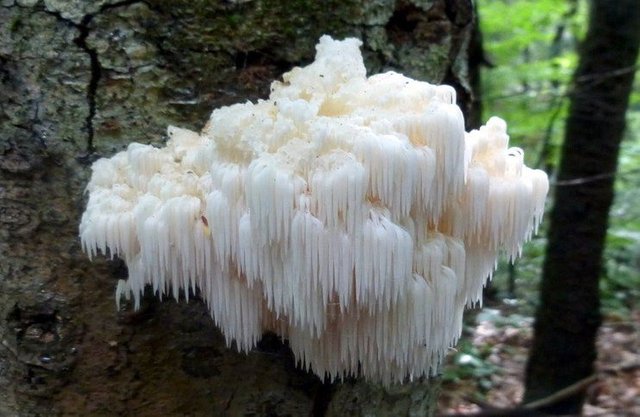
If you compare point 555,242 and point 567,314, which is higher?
point 555,242

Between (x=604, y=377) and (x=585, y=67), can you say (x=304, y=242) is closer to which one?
(x=585, y=67)

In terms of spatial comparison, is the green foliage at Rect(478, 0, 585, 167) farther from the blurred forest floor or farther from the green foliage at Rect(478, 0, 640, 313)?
the blurred forest floor

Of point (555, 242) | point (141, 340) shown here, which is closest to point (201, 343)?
point (141, 340)

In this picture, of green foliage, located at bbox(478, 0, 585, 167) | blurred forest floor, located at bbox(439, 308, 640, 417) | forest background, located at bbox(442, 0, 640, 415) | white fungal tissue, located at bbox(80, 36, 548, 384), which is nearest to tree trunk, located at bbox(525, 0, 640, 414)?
forest background, located at bbox(442, 0, 640, 415)

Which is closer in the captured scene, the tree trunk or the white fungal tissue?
the white fungal tissue

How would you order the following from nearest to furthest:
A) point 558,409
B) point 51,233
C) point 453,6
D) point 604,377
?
point 51,233, point 453,6, point 558,409, point 604,377

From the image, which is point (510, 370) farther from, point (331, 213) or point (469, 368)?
point (331, 213)
